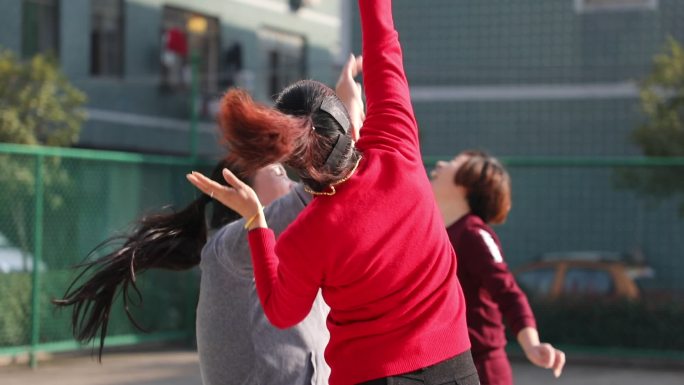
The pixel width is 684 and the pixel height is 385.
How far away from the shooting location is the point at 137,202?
37.1ft

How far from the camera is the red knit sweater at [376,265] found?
8.08ft

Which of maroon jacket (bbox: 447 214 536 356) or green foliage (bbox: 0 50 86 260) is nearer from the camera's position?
maroon jacket (bbox: 447 214 536 356)

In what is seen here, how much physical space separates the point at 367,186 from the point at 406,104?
0.94 ft

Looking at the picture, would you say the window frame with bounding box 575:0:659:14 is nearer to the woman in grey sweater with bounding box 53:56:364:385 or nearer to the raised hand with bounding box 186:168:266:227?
the woman in grey sweater with bounding box 53:56:364:385

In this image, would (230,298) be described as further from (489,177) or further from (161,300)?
(161,300)

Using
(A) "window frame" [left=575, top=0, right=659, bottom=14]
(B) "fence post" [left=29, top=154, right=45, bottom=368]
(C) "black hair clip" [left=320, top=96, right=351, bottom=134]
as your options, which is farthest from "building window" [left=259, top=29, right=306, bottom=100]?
(C) "black hair clip" [left=320, top=96, right=351, bottom=134]

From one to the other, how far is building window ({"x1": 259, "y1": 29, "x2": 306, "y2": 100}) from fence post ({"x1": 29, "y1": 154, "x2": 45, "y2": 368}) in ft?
41.6

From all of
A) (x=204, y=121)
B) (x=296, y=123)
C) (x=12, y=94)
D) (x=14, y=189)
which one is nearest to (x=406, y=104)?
(x=296, y=123)

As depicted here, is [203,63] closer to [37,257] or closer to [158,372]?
[37,257]

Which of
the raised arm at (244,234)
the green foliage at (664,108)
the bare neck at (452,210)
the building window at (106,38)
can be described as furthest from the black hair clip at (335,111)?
the building window at (106,38)

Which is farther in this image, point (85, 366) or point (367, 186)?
point (85, 366)

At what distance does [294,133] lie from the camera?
7.29ft

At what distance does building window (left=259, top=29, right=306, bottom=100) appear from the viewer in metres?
23.0

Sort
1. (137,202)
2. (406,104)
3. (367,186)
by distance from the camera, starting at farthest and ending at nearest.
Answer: (137,202) < (406,104) < (367,186)
